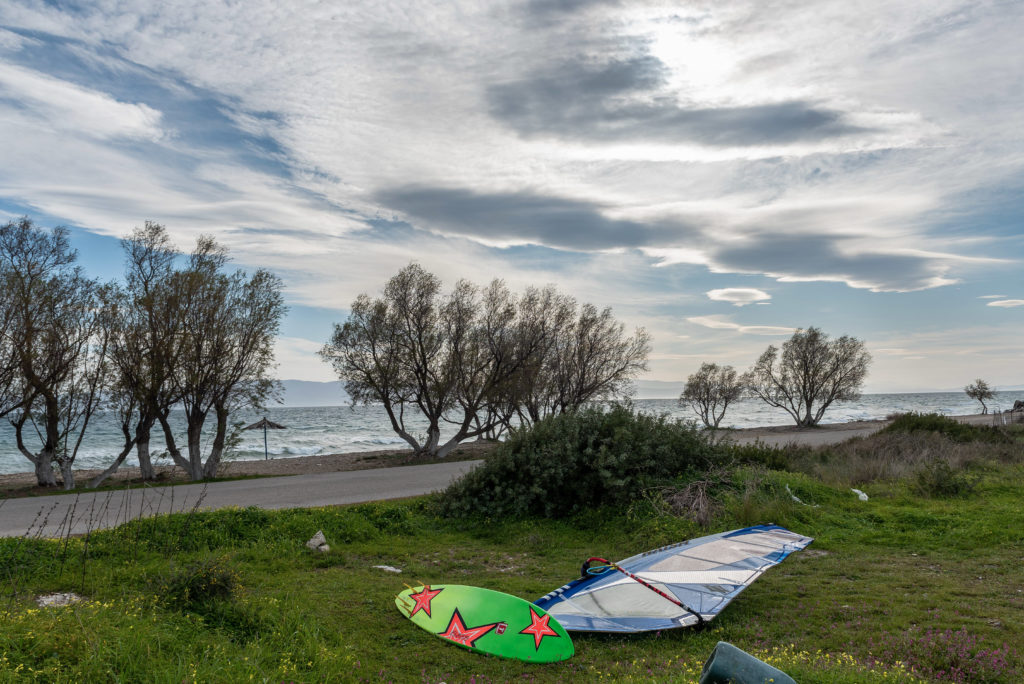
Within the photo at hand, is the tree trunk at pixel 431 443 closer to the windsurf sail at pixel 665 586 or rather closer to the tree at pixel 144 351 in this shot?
the tree at pixel 144 351

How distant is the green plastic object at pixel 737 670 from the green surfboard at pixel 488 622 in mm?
2439

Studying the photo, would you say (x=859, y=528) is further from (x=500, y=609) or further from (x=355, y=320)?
(x=355, y=320)

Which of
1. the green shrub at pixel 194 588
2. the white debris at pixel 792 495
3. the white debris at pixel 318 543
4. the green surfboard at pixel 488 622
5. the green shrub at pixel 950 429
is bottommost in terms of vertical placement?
the white debris at pixel 318 543

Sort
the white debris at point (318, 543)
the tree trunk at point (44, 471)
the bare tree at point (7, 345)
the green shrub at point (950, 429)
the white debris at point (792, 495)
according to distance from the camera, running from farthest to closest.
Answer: the green shrub at point (950, 429) < the tree trunk at point (44, 471) < the bare tree at point (7, 345) < the white debris at point (792, 495) < the white debris at point (318, 543)

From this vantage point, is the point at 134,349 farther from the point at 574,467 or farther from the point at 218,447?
the point at 574,467

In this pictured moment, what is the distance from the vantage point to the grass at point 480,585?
454 cm

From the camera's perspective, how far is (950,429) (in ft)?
71.8

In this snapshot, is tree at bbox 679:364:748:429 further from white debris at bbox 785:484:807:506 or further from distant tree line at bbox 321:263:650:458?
white debris at bbox 785:484:807:506

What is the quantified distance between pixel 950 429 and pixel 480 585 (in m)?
20.6

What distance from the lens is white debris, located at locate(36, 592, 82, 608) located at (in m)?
6.27

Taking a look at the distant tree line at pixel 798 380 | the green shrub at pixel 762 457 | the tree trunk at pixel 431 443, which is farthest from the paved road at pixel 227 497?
the distant tree line at pixel 798 380

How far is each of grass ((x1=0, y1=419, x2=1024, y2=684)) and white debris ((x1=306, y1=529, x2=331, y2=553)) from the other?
0.16 m

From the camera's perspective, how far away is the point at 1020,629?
233 inches

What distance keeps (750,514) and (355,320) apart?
1977 centimetres
